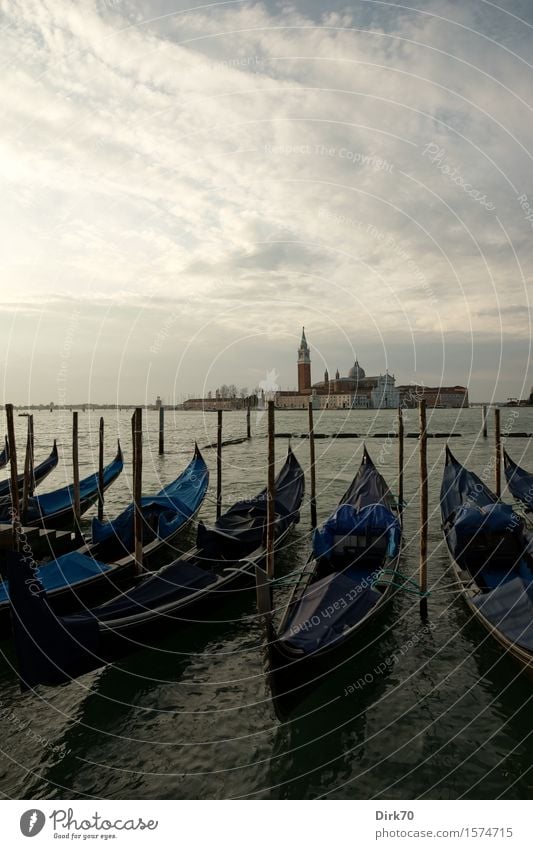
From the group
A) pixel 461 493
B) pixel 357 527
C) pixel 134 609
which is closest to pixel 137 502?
pixel 134 609

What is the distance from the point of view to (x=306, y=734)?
493 cm

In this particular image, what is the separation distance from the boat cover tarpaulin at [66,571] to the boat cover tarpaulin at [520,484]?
10.7 m

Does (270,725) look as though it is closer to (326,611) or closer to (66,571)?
(326,611)

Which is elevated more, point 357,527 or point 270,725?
point 357,527

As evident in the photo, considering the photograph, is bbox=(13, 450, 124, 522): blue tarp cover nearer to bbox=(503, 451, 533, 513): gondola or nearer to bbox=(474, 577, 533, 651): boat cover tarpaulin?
bbox=(474, 577, 533, 651): boat cover tarpaulin

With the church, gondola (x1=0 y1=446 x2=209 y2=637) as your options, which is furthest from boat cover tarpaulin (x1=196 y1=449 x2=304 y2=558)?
the church

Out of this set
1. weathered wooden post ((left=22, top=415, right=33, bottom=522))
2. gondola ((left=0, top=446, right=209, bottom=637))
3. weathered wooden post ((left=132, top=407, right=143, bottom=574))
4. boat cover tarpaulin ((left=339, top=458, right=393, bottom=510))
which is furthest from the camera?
weathered wooden post ((left=22, top=415, right=33, bottom=522))

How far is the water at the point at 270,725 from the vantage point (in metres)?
4.34

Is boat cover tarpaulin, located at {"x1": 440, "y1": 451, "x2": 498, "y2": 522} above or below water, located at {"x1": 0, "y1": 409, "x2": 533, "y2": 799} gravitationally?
above

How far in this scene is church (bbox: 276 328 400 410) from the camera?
114 meters

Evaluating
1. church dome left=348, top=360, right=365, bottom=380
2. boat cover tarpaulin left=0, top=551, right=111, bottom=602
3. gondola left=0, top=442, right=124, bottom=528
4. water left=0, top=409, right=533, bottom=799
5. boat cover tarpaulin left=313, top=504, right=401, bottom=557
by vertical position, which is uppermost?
church dome left=348, top=360, right=365, bottom=380

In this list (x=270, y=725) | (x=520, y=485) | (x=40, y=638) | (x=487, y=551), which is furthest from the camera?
(x=520, y=485)

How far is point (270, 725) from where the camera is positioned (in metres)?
5.06

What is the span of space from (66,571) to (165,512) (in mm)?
3752
